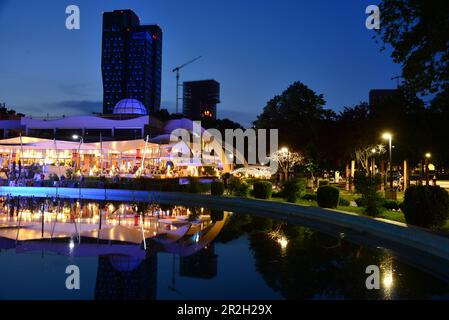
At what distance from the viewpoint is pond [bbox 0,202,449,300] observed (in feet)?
19.6

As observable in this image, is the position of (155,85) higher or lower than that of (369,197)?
higher

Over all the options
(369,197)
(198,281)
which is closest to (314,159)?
(369,197)

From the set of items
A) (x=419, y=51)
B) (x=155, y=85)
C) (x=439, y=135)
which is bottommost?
(x=439, y=135)

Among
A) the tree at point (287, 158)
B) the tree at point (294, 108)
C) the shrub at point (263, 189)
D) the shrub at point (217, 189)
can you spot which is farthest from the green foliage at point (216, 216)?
the tree at point (294, 108)

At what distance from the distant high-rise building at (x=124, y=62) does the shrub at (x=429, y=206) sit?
15280 cm

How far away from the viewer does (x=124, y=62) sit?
15925 cm

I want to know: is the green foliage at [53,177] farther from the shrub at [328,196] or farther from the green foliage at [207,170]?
the shrub at [328,196]

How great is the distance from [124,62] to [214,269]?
16085 centimetres

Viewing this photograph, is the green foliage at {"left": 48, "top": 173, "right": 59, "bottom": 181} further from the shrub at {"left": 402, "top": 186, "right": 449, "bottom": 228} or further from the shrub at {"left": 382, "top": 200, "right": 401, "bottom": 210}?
the shrub at {"left": 402, "top": 186, "right": 449, "bottom": 228}

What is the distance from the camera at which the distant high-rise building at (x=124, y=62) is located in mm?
159500
